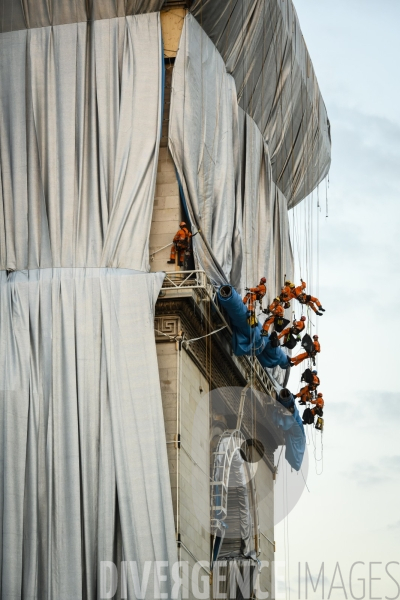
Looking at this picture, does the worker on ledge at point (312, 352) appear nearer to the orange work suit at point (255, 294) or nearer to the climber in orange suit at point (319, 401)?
the climber in orange suit at point (319, 401)

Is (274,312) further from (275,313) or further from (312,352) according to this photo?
(312,352)

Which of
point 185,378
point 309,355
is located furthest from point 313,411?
point 185,378

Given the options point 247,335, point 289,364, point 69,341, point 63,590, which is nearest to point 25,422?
point 69,341

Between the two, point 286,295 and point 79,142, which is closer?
point 79,142

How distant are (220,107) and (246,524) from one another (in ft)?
35.2

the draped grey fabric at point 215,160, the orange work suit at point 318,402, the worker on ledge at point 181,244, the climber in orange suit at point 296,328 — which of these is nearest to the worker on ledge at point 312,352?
the climber in orange suit at point 296,328

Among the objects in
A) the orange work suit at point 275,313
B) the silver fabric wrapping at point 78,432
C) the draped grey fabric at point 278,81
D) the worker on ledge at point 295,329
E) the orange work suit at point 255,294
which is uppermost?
the draped grey fabric at point 278,81

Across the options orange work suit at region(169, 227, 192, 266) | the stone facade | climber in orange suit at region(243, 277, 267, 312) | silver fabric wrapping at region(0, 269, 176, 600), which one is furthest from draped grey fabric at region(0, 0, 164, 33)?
climber in orange suit at region(243, 277, 267, 312)

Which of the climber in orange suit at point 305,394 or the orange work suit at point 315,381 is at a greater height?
A: the orange work suit at point 315,381

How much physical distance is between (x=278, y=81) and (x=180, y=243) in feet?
28.4

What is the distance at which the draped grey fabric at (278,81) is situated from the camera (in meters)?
31.3

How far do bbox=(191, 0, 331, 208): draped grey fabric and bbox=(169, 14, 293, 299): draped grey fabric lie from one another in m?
0.56

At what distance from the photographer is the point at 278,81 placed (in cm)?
3491

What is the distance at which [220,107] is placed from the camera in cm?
3089
